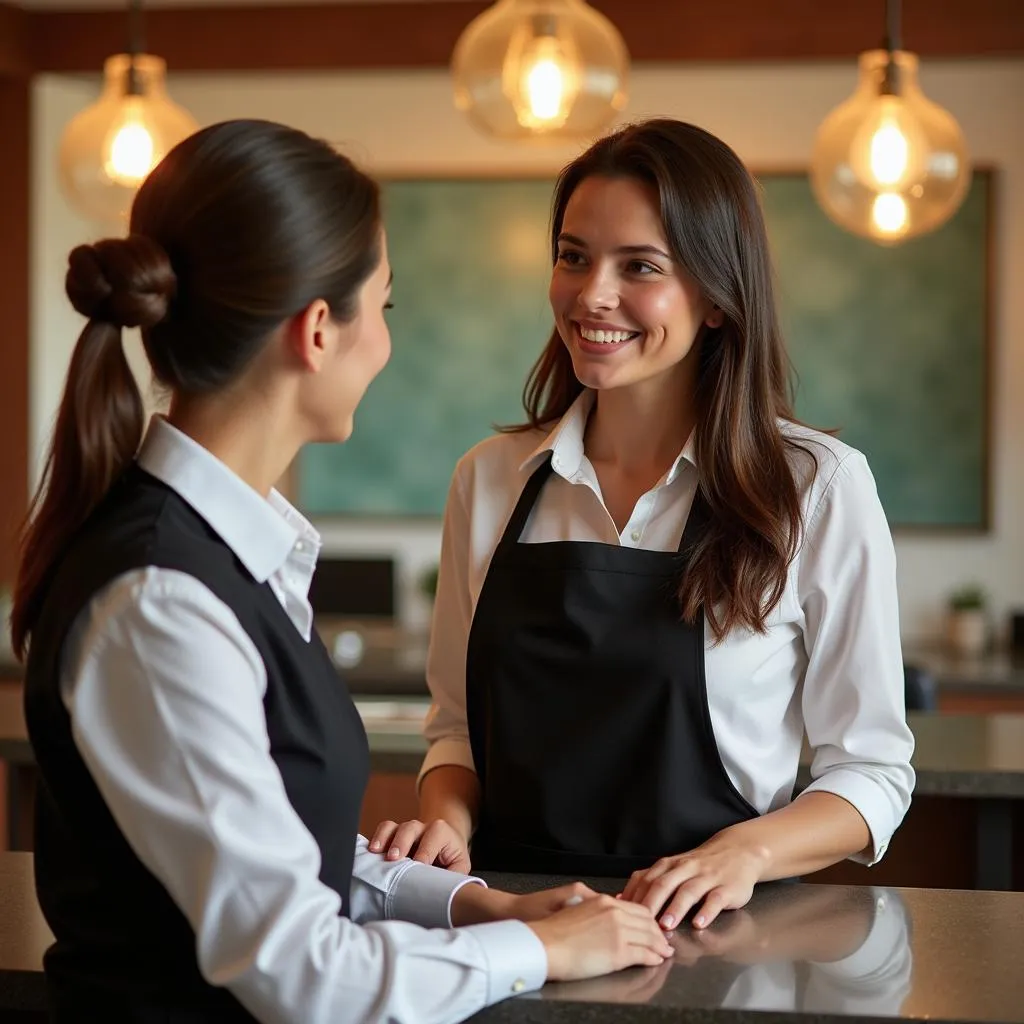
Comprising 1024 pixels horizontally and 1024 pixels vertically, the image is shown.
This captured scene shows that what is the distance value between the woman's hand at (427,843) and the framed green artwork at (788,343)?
3.65 meters

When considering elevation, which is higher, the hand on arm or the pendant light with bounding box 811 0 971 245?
the pendant light with bounding box 811 0 971 245

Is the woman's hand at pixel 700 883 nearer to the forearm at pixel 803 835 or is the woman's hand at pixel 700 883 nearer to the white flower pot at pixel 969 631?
the forearm at pixel 803 835

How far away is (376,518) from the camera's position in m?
5.54

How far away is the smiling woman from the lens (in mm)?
1814

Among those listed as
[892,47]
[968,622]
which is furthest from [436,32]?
[968,622]

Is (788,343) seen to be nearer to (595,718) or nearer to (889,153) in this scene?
(889,153)

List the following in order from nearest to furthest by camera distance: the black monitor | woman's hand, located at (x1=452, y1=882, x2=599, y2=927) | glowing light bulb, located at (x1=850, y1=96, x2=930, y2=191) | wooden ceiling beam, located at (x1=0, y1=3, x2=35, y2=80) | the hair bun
→ the hair bun < woman's hand, located at (x1=452, y1=882, x2=599, y2=927) < glowing light bulb, located at (x1=850, y1=96, x2=930, y2=191) < wooden ceiling beam, located at (x1=0, y1=3, x2=35, y2=80) < the black monitor

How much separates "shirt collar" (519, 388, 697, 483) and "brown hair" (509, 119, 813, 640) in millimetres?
80

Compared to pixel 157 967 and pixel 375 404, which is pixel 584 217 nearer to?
pixel 157 967

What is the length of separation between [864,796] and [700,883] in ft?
0.99

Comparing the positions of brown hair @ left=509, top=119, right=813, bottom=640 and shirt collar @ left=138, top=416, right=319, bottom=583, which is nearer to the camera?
shirt collar @ left=138, top=416, right=319, bottom=583

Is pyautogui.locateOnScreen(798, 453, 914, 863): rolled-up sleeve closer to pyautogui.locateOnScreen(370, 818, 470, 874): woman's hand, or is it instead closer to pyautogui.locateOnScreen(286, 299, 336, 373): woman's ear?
pyautogui.locateOnScreen(370, 818, 470, 874): woman's hand

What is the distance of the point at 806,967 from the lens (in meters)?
1.42

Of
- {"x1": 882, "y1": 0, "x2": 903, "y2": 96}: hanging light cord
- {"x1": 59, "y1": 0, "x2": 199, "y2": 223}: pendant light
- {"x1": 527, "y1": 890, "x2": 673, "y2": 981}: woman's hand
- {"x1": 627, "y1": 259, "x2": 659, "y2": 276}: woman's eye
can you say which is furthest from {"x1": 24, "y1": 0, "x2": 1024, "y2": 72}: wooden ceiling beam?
{"x1": 527, "y1": 890, "x2": 673, "y2": 981}: woman's hand
